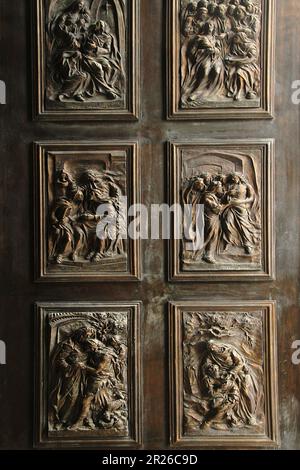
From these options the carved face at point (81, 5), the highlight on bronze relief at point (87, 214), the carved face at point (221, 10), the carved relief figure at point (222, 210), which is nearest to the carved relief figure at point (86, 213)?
the highlight on bronze relief at point (87, 214)

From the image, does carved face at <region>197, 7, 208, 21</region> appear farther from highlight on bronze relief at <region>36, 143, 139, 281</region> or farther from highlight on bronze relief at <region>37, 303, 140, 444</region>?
highlight on bronze relief at <region>37, 303, 140, 444</region>

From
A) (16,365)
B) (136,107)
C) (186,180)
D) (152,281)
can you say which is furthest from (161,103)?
(16,365)

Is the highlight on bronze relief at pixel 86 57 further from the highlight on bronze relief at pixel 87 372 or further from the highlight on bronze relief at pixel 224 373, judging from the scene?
the highlight on bronze relief at pixel 224 373

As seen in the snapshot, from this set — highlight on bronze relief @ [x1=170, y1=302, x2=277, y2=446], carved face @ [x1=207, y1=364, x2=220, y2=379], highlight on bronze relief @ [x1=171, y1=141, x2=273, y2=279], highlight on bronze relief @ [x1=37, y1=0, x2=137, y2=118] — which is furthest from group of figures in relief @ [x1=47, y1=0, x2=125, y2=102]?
carved face @ [x1=207, y1=364, x2=220, y2=379]

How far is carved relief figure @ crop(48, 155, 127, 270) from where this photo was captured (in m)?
4.56

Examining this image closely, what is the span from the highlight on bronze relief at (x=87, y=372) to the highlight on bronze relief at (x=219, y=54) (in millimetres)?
2107

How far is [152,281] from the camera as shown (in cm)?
461

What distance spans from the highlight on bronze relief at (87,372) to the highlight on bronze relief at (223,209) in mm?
824

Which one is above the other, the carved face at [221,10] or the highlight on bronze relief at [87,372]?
the carved face at [221,10]

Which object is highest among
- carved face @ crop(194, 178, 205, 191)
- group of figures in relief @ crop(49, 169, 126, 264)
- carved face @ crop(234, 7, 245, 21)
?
carved face @ crop(234, 7, 245, 21)

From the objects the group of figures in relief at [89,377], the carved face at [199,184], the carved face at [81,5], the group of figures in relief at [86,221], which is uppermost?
the carved face at [81,5]

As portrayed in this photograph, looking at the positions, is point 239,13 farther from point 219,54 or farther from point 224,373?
point 224,373

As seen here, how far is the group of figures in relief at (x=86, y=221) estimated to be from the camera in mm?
4562

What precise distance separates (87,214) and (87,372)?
147 cm
